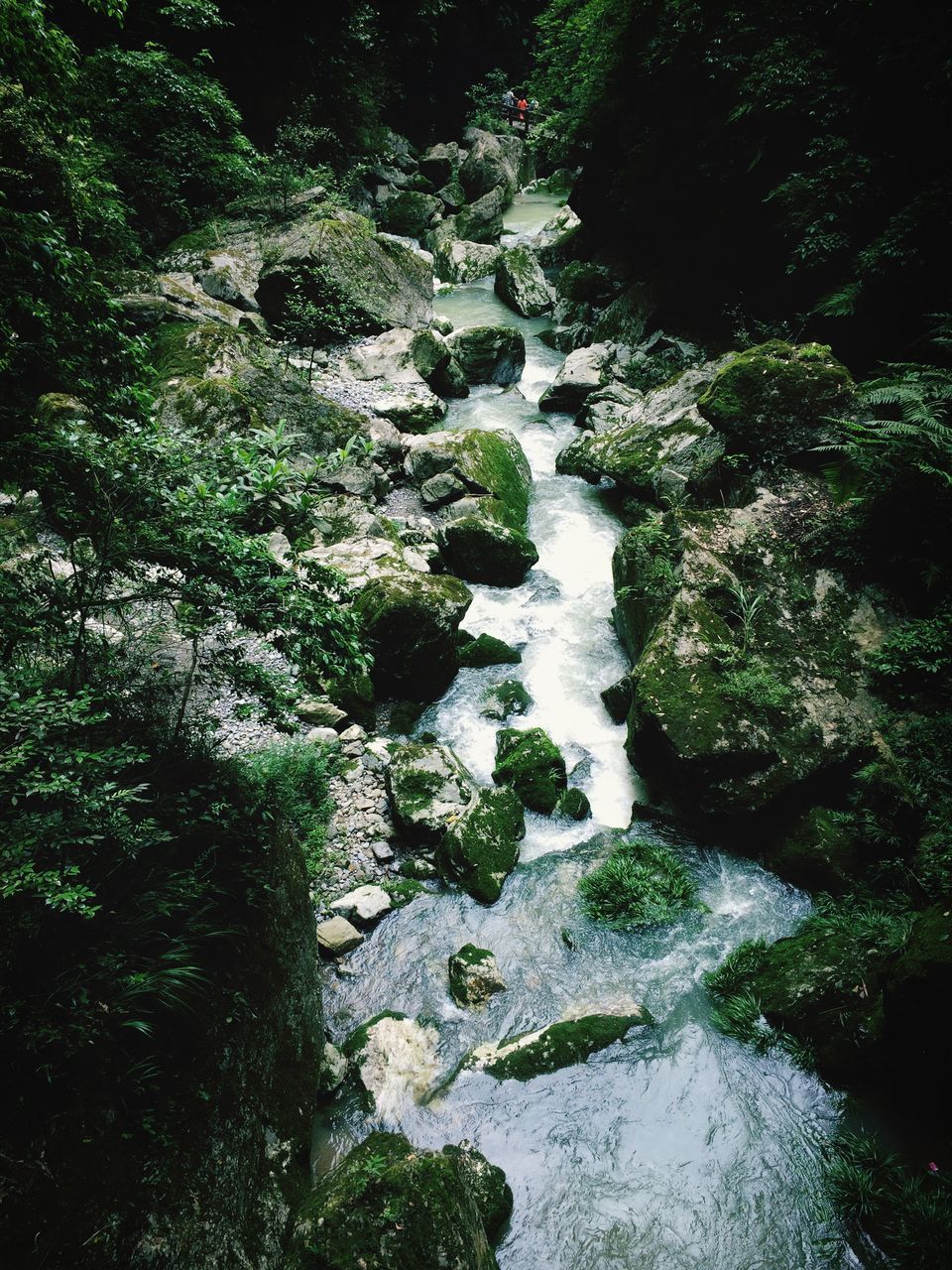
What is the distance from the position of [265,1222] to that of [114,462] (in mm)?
3723

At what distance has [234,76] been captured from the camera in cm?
1606

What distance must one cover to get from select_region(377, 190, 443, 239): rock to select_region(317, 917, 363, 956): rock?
23.3m

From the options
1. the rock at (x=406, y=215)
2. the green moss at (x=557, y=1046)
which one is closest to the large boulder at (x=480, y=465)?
the green moss at (x=557, y=1046)

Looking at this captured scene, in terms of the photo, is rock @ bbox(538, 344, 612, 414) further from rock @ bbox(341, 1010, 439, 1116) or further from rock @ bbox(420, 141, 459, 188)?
rock @ bbox(420, 141, 459, 188)

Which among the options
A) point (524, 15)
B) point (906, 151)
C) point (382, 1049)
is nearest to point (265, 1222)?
point (382, 1049)

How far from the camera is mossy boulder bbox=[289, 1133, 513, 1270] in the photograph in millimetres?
2475

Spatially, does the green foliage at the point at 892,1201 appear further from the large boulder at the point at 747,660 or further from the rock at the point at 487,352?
the rock at the point at 487,352

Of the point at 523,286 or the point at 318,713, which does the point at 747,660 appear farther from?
the point at 523,286

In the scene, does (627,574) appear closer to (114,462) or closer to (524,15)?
(114,462)

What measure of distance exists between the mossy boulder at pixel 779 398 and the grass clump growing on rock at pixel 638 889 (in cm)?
515

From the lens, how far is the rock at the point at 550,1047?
4117 millimetres

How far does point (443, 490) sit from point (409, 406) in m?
2.77

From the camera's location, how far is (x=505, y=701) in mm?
7000

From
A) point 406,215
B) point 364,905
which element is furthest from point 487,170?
point 364,905
